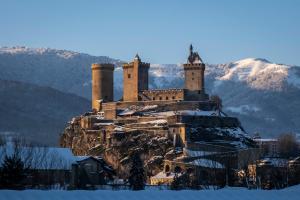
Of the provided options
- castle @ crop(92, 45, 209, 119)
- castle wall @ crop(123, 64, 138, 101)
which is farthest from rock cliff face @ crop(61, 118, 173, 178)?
castle wall @ crop(123, 64, 138, 101)

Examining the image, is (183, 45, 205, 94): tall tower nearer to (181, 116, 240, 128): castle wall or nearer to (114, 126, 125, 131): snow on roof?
(181, 116, 240, 128): castle wall

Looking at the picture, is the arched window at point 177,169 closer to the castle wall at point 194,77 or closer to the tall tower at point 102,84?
the castle wall at point 194,77

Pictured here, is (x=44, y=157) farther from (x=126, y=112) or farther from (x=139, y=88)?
(x=139, y=88)

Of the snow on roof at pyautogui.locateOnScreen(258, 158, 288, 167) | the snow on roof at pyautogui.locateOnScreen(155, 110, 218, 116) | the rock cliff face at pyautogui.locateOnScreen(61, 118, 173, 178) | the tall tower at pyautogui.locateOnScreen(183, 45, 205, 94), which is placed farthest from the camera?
the tall tower at pyautogui.locateOnScreen(183, 45, 205, 94)

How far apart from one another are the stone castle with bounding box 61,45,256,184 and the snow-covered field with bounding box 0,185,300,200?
65.9m

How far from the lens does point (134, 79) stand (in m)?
148

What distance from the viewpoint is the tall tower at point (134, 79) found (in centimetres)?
14550

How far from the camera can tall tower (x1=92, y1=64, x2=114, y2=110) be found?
154m

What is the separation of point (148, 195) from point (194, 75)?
348 feet

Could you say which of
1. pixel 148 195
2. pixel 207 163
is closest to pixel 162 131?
pixel 207 163

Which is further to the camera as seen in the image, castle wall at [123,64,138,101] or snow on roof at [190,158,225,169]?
castle wall at [123,64,138,101]

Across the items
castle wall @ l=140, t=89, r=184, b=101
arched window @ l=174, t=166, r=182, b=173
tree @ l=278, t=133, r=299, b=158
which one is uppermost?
castle wall @ l=140, t=89, r=184, b=101

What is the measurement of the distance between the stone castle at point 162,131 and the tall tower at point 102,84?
3458mm

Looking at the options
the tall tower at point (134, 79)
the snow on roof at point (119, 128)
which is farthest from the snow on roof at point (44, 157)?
the tall tower at point (134, 79)
